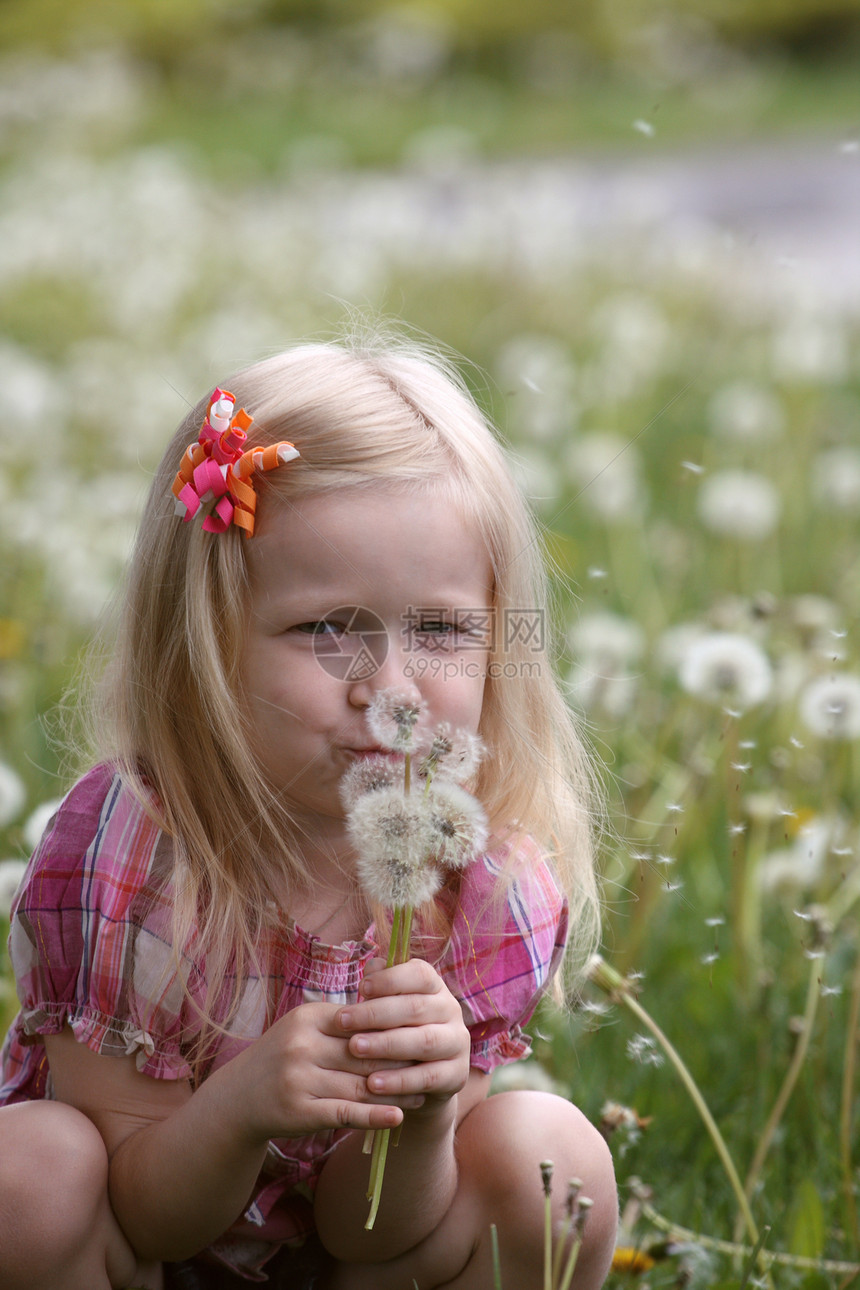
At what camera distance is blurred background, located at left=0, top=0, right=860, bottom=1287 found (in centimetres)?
144

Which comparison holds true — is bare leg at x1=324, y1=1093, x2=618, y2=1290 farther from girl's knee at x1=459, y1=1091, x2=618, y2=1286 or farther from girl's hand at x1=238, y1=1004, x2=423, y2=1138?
girl's hand at x1=238, y1=1004, x2=423, y2=1138

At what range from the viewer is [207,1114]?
993mm

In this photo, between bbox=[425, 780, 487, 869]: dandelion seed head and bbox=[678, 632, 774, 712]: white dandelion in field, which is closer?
bbox=[425, 780, 487, 869]: dandelion seed head

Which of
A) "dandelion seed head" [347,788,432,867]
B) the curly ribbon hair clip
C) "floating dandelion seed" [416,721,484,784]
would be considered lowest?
"dandelion seed head" [347,788,432,867]

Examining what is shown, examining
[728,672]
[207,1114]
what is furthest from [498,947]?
[728,672]

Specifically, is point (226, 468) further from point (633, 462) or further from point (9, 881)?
point (633, 462)

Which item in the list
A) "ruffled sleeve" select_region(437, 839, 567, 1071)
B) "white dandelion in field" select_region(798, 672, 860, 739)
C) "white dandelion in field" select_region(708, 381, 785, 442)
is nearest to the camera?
"ruffled sleeve" select_region(437, 839, 567, 1071)

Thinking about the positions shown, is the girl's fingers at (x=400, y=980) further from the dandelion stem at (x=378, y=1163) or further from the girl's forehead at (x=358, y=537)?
the girl's forehead at (x=358, y=537)

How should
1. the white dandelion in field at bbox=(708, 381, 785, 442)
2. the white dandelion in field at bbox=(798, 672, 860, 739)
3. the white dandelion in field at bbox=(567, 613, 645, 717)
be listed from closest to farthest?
the white dandelion in field at bbox=(798, 672, 860, 739) < the white dandelion in field at bbox=(567, 613, 645, 717) < the white dandelion in field at bbox=(708, 381, 785, 442)

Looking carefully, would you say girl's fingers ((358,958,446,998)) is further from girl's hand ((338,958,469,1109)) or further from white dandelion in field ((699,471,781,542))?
white dandelion in field ((699,471,781,542))

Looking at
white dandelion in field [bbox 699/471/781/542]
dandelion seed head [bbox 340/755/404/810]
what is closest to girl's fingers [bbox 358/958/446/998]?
dandelion seed head [bbox 340/755/404/810]

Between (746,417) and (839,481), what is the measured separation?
278 mm

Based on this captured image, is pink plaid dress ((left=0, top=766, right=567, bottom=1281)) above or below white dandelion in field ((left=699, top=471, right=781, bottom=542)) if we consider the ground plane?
above

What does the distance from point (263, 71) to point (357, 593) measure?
39.4ft
